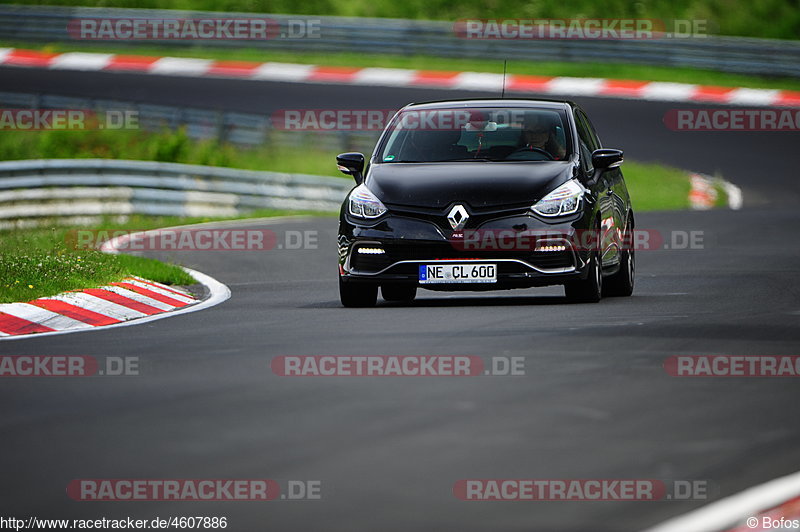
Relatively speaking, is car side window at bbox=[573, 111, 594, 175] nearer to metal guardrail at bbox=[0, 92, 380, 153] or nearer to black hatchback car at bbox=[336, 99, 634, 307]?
black hatchback car at bbox=[336, 99, 634, 307]

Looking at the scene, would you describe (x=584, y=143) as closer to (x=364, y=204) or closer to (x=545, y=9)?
(x=364, y=204)

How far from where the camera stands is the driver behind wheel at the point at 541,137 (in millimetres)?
13133

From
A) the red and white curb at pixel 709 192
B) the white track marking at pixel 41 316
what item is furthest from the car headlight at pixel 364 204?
the red and white curb at pixel 709 192

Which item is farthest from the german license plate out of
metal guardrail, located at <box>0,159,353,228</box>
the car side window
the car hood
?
metal guardrail, located at <box>0,159,353,228</box>

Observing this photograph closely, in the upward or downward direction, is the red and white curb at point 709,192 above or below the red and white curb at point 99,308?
below

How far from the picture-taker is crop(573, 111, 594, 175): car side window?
43.4 ft

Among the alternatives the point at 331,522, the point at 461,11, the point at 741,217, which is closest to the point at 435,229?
the point at 331,522

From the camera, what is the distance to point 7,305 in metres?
12.2

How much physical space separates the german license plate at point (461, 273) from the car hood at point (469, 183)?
45 centimetres

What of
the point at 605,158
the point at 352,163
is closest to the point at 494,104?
the point at 605,158

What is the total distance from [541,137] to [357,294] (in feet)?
6.65

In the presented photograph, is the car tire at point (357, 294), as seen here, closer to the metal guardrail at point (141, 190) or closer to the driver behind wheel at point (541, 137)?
the driver behind wheel at point (541, 137)

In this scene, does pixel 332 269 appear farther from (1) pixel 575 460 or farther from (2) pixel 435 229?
(1) pixel 575 460

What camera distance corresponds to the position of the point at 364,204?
12625mm
